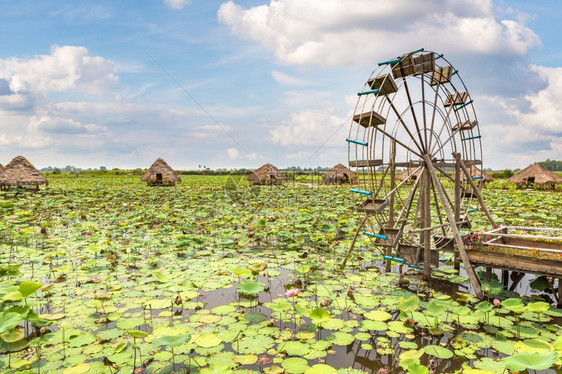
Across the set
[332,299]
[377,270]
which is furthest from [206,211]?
[332,299]

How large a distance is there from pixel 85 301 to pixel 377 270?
5242 mm

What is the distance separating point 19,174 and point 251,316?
2380cm

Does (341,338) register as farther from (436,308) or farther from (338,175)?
(338,175)

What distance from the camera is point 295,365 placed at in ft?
11.1

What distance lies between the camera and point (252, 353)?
3662 mm

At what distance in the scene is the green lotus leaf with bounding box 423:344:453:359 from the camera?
362cm

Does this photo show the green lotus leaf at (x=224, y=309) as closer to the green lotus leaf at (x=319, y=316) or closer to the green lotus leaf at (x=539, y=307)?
the green lotus leaf at (x=319, y=316)

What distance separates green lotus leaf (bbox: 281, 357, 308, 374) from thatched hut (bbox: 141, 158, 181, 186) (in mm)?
26634

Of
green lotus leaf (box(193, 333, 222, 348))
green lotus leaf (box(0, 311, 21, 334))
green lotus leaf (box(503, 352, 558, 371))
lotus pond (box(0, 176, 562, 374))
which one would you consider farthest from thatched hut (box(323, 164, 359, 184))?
green lotus leaf (box(0, 311, 21, 334))

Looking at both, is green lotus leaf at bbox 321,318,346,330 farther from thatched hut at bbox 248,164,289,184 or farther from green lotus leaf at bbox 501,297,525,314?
thatched hut at bbox 248,164,289,184

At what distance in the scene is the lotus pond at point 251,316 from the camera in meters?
3.49

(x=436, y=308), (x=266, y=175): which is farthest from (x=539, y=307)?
(x=266, y=175)

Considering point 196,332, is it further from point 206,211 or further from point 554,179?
point 554,179

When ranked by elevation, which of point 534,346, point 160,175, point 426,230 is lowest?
point 534,346
